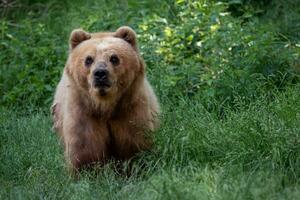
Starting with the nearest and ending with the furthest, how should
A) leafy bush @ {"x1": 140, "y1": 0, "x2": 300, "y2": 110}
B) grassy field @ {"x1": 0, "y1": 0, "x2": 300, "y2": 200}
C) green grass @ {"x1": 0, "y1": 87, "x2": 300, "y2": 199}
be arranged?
green grass @ {"x1": 0, "y1": 87, "x2": 300, "y2": 199} < grassy field @ {"x1": 0, "y1": 0, "x2": 300, "y2": 200} < leafy bush @ {"x1": 140, "y1": 0, "x2": 300, "y2": 110}

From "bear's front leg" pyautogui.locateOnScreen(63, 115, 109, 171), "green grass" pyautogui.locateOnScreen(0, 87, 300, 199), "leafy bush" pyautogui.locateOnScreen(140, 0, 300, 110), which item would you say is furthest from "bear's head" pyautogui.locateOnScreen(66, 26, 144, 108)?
"leafy bush" pyautogui.locateOnScreen(140, 0, 300, 110)

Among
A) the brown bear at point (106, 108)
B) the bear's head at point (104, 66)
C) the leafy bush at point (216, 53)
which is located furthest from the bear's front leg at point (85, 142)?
the leafy bush at point (216, 53)

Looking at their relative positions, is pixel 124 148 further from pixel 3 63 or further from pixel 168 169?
pixel 3 63

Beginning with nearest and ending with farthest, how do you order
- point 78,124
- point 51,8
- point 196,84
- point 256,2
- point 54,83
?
point 78,124 < point 196,84 < point 54,83 < point 256,2 < point 51,8

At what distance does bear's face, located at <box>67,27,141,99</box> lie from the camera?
7098 millimetres

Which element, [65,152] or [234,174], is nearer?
[234,174]

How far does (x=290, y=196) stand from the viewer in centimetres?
574

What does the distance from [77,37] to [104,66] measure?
0.56 metres

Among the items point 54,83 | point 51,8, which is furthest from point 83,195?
point 51,8

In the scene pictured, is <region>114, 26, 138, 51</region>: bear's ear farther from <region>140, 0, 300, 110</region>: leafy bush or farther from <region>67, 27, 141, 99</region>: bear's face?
<region>140, 0, 300, 110</region>: leafy bush

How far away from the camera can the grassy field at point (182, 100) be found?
650 cm

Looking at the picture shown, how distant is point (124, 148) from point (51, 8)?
614 cm

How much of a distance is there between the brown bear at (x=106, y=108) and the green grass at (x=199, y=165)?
0.52 feet

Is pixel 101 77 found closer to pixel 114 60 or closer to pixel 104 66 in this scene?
pixel 104 66
